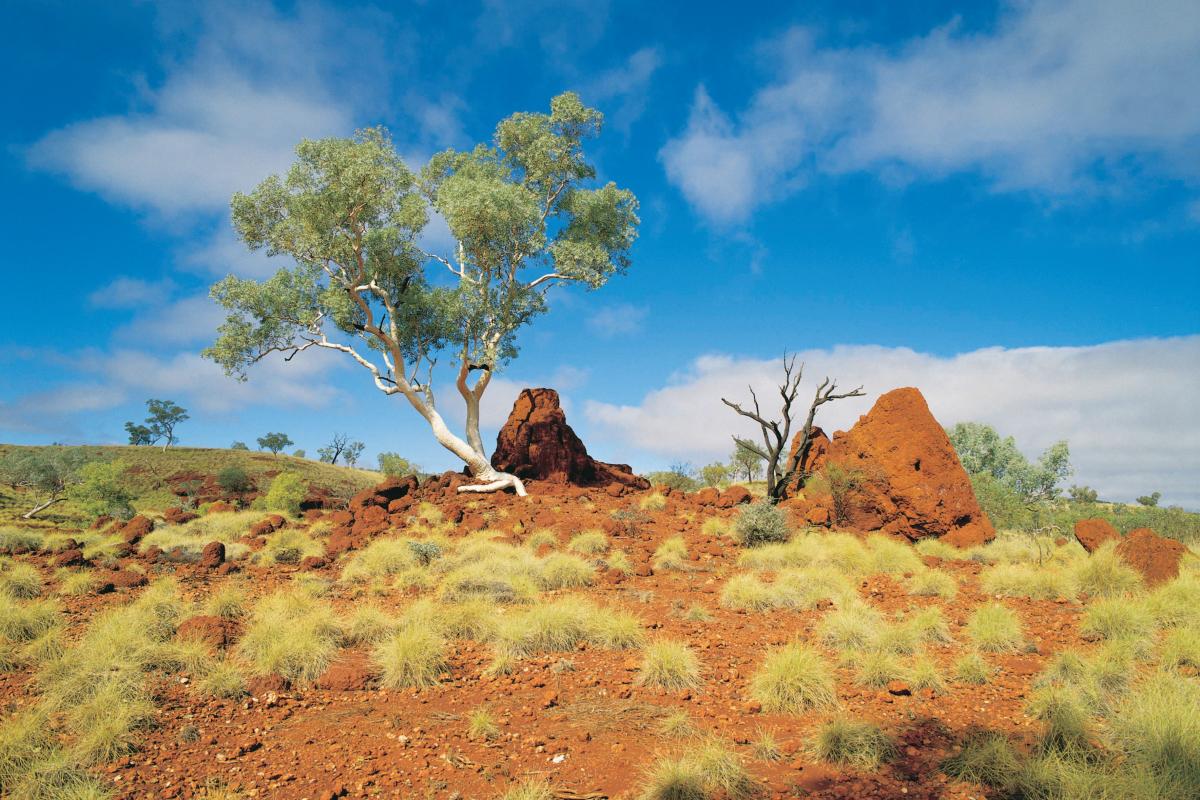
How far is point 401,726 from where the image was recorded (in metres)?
6.46

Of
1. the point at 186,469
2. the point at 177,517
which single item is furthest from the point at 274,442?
the point at 177,517

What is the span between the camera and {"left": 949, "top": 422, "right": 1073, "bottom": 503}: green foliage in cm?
3947

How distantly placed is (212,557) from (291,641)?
825 centimetres

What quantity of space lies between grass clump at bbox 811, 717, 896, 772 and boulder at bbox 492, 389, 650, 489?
19656mm

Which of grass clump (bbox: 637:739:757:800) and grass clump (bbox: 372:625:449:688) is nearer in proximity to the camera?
grass clump (bbox: 637:739:757:800)

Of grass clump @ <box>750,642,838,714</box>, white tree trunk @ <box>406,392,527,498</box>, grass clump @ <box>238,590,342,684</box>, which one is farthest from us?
white tree trunk @ <box>406,392,527,498</box>

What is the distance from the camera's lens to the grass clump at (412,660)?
759cm

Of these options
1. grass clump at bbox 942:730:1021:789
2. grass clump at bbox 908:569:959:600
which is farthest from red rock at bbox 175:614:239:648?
grass clump at bbox 908:569:959:600

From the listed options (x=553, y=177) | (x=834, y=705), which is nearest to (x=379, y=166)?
(x=553, y=177)

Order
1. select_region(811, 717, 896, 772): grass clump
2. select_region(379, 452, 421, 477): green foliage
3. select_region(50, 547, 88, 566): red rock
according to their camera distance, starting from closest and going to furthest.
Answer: select_region(811, 717, 896, 772): grass clump
select_region(50, 547, 88, 566): red rock
select_region(379, 452, 421, 477): green foliage

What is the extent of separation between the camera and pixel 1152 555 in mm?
11539

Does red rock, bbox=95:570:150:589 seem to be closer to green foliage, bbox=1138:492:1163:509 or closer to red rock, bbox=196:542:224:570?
red rock, bbox=196:542:224:570

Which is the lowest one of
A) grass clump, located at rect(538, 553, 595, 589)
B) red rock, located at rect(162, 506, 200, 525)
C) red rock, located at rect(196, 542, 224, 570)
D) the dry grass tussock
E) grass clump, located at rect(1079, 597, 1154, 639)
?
grass clump, located at rect(1079, 597, 1154, 639)

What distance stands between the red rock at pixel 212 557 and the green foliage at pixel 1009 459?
38.0 meters
